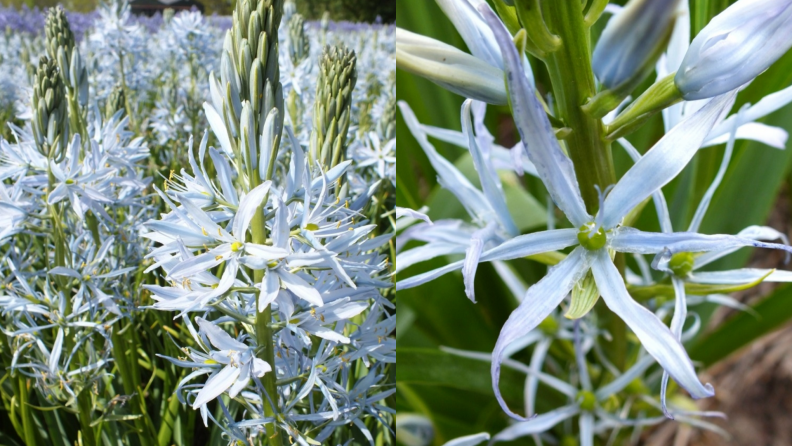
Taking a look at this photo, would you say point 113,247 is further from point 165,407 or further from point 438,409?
point 438,409

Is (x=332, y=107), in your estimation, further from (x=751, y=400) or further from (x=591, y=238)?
(x=751, y=400)

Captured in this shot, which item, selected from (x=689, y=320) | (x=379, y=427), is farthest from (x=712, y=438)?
(x=379, y=427)

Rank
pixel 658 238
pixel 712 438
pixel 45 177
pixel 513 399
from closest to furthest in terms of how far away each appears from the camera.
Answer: pixel 658 238 → pixel 45 177 → pixel 513 399 → pixel 712 438

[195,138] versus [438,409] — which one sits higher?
[195,138]

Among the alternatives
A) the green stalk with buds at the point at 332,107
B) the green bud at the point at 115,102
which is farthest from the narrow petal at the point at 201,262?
the green bud at the point at 115,102

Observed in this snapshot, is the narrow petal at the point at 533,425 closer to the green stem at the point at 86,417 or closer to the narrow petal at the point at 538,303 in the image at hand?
the narrow petal at the point at 538,303

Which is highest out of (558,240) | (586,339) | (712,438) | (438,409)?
(558,240)

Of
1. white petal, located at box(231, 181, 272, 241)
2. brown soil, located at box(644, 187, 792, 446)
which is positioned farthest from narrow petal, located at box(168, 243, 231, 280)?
brown soil, located at box(644, 187, 792, 446)
